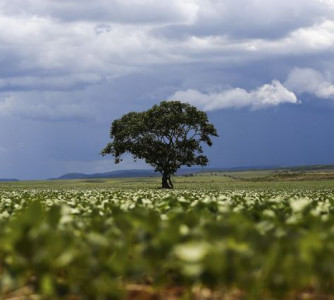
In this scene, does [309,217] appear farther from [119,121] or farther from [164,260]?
[119,121]

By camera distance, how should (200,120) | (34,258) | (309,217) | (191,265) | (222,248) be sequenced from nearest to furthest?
(191,265), (222,248), (34,258), (309,217), (200,120)

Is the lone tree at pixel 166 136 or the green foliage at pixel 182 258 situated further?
the lone tree at pixel 166 136

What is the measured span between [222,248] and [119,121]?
9799 centimetres

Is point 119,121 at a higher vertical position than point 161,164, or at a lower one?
higher

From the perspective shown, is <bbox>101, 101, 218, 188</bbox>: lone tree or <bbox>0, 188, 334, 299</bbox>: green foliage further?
<bbox>101, 101, 218, 188</bbox>: lone tree

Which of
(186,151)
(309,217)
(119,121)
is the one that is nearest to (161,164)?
(186,151)

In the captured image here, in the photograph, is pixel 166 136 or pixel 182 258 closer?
pixel 182 258

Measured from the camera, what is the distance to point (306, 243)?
518 centimetres

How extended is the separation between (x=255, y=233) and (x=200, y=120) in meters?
91.3

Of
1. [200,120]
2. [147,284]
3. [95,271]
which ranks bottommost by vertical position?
[147,284]

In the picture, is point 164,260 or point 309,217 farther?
point 309,217

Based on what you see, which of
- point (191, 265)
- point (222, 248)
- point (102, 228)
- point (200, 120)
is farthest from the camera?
point (200, 120)

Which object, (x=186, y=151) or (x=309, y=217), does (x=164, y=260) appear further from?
(x=186, y=151)

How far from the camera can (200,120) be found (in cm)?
9669
